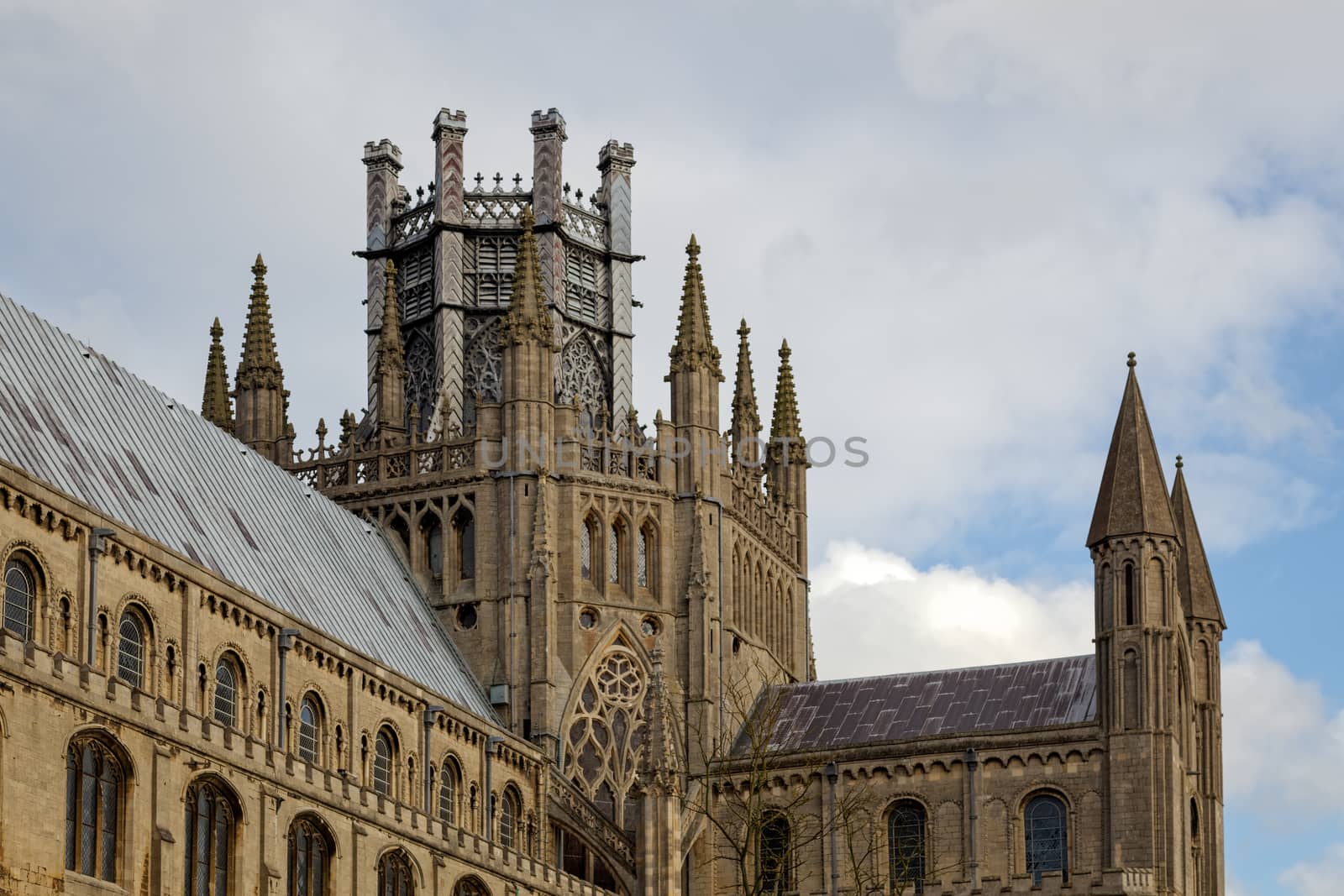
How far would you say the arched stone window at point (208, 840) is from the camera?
7262 cm

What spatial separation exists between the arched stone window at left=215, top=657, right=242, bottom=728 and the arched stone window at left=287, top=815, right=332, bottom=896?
149 inches

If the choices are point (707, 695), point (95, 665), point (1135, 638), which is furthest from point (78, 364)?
point (1135, 638)

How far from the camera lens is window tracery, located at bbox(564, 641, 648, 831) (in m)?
99.8

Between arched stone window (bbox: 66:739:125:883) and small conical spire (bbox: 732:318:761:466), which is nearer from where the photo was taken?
arched stone window (bbox: 66:739:125:883)

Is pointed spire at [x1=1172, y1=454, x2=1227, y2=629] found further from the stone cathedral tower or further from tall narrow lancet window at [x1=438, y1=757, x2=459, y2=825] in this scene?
tall narrow lancet window at [x1=438, y1=757, x2=459, y2=825]

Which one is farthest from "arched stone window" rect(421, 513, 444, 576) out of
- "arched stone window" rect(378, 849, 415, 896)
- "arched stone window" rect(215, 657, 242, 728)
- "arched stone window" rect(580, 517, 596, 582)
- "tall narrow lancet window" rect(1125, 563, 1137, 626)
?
"tall narrow lancet window" rect(1125, 563, 1137, 626)

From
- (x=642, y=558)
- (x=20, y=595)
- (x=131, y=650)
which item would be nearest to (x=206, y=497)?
(x=131, y=650)

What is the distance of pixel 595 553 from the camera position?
10225 cm

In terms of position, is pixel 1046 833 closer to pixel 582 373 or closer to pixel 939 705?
pixel 939 705

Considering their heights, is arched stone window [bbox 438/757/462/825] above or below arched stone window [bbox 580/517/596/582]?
below

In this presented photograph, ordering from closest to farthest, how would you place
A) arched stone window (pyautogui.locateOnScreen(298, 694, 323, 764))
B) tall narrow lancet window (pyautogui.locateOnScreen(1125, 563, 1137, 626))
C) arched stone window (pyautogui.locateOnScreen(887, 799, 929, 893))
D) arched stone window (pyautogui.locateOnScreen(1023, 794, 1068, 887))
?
arched stone window (pyautogui.locateOnScreen(298, 694, 323, 764)), arched stone window (pyautogui.locateOnScreen(1023, 794, 1068, 887)), tall narrow lancet window (pyautogui.locateOnScreen(1125, 563, 1137, 626)), arched stone window (pyautogui.locateOnScreen(887, 799, 929, 893))

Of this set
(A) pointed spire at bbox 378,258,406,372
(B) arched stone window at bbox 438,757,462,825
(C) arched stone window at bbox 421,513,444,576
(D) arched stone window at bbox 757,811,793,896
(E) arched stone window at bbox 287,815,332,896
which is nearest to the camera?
(E) arched stone window at bbox 287,815,332,896

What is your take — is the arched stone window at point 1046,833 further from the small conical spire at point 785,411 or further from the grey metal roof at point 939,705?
the small conical spire at point 785,411

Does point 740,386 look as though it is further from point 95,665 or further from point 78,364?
point 95,665
